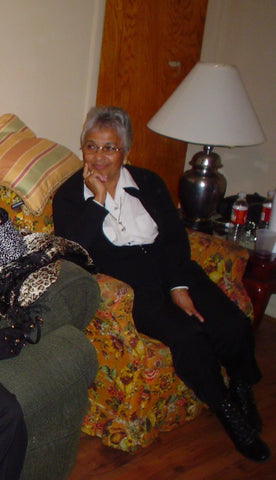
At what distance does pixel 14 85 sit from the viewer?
7.55 feet

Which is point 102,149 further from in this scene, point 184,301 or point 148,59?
point 148,59

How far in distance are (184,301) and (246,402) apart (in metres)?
0.46

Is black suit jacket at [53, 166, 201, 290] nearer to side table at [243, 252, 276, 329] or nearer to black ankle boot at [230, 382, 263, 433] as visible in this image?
side table at [243, 252, 276, 329]

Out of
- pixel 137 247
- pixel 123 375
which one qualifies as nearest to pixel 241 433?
pixel 123 375

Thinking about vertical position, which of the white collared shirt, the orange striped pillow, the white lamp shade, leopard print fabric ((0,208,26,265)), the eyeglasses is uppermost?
the white lamp shade

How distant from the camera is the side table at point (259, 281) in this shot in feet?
7.60

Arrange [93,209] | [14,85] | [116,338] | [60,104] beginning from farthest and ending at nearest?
[60,104], [14,85], [93,209], [116,338]

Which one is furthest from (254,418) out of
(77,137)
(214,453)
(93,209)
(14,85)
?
(14,85)

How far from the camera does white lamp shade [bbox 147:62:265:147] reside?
244 cm

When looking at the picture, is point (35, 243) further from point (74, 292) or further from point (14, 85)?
point (14, 85)

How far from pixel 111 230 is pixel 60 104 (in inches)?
32.3

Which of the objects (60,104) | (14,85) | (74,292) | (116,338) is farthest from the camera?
(60,104)

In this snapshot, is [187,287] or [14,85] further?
[14,85]

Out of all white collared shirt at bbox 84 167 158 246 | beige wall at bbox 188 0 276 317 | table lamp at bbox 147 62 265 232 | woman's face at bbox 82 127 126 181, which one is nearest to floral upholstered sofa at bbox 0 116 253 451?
woman's face at bbox 82 127 126 181
